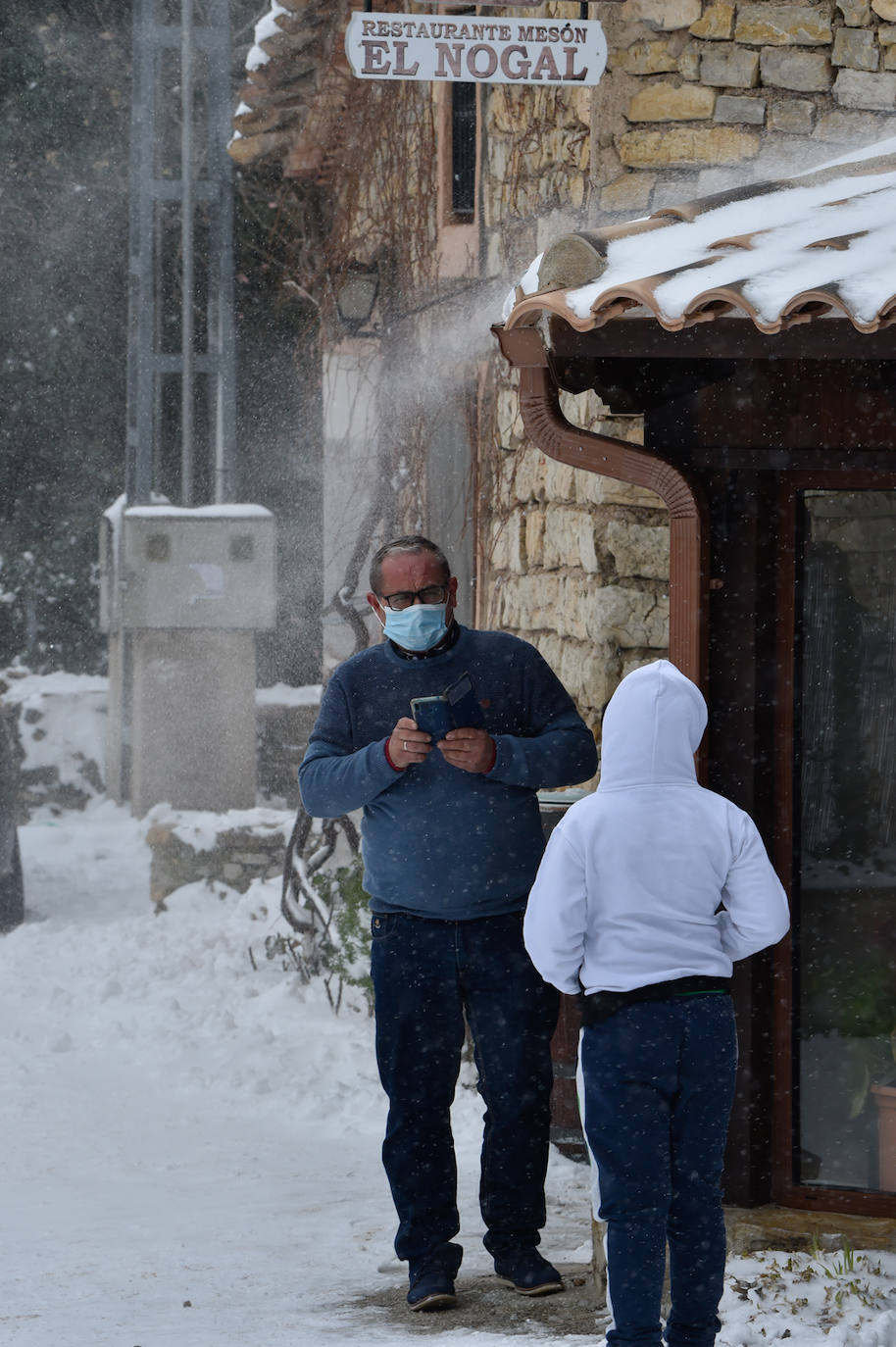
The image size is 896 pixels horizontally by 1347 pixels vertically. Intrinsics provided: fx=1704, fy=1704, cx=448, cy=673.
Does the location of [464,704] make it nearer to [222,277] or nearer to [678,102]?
[678,102]

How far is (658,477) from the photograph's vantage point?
4355 mm

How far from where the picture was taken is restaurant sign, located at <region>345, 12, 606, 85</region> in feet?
16.1

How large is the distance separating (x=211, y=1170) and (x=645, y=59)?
3.79 meters

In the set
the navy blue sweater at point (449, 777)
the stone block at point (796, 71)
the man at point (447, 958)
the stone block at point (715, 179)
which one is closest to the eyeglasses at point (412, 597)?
the man at point (447, 958)

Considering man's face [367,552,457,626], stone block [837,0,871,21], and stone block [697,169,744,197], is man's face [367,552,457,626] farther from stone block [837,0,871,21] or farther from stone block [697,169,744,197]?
stone block [837,0,871,21]

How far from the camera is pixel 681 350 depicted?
4020 millimetres

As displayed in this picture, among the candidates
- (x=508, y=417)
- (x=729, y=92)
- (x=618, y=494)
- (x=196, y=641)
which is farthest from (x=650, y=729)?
(x=196, y=641)

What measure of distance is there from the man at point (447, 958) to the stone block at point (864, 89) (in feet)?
8.40

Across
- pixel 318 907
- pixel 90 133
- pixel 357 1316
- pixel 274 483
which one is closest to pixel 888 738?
pixel 357 1316

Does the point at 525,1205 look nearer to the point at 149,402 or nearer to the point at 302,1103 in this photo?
the point at 302,1103

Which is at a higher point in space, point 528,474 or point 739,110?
point 739,110

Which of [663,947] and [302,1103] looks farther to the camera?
[302,1103]

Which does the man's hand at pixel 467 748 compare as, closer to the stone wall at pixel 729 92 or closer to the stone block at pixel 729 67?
the stone wall at pixel 729 92

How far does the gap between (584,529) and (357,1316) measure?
8.50 ft
